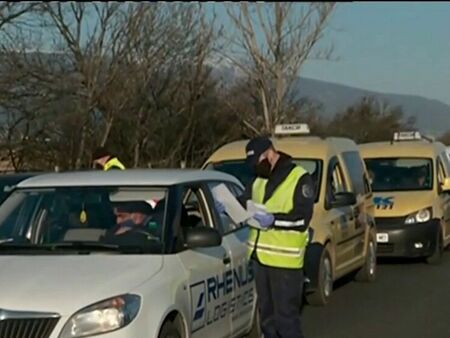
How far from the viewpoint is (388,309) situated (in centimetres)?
1111

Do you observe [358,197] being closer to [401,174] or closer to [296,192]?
[401,174]

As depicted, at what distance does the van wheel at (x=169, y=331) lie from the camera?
21.2 feet

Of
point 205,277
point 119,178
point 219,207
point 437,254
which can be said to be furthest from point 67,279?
point 437,254

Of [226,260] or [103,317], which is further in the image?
[226,260]

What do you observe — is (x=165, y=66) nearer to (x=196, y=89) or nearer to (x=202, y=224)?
(x=196, y=89)

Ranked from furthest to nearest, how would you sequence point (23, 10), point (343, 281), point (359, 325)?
point (23, 10)
point (343, 281)
point (359, 325)

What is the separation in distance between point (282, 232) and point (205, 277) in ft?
2.05

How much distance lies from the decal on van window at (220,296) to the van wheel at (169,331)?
28 cm

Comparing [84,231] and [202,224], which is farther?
[202,224]

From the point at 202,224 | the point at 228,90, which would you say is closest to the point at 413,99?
the point at 228,90

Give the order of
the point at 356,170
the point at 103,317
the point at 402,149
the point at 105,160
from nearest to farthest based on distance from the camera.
→ 1. the point at 103,317
2. the point at 105,160
3. the point at 356,170
4. the point at 402,149

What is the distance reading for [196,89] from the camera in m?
34.4

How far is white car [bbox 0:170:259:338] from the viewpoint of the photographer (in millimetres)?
6160

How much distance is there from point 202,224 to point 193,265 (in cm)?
84
